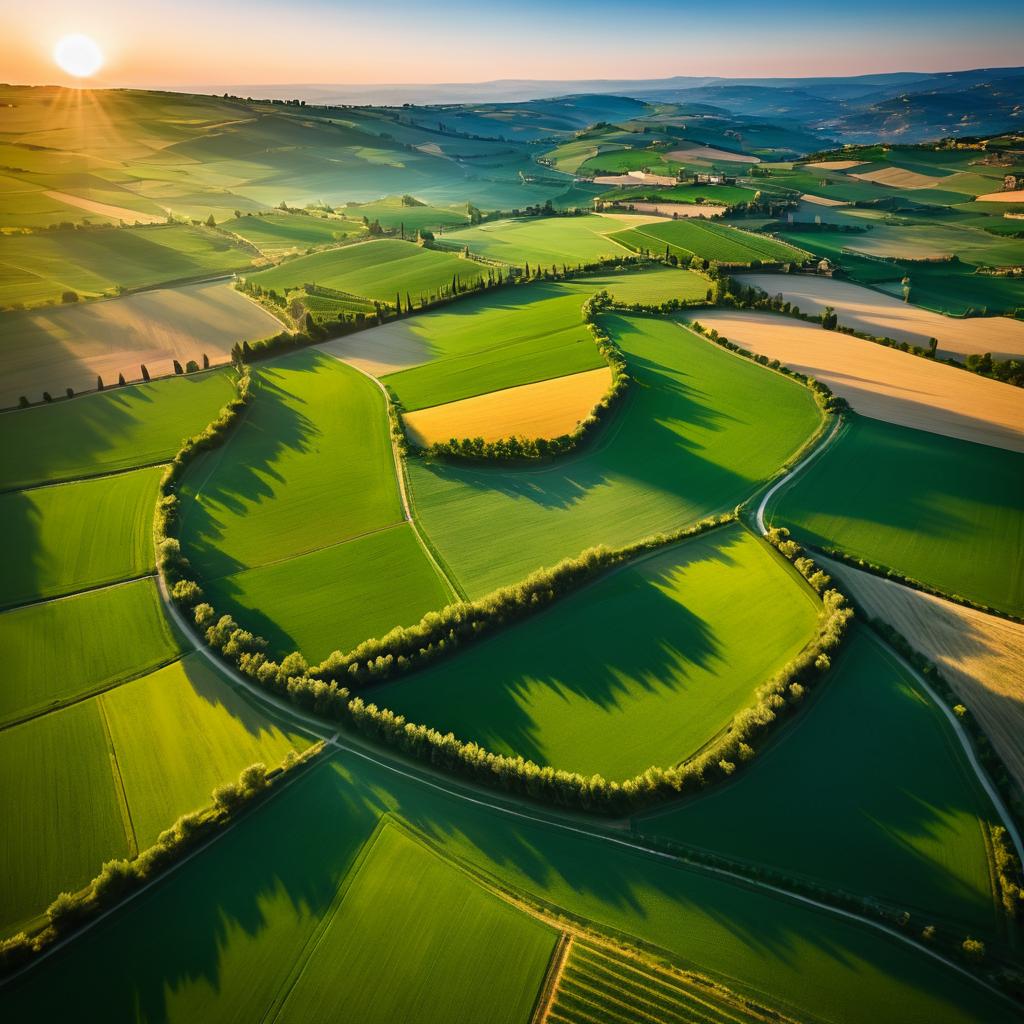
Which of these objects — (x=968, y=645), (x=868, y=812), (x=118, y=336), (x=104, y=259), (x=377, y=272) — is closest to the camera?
(x=868, y=812)

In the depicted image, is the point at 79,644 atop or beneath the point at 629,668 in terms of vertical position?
atop

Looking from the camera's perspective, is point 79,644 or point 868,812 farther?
point 79,644

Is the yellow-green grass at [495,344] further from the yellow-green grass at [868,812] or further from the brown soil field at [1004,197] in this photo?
the brown soil field at [1004,197]

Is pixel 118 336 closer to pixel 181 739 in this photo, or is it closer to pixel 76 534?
pixel 76 534

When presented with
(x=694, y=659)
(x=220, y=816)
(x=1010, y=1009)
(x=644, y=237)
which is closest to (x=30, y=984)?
(x=220, y=816)

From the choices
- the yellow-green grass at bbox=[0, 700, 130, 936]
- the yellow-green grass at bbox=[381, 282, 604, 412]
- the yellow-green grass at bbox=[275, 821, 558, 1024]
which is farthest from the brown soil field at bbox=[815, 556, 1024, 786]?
the yellow-green grass at bbox=[0, 700, 130, 936]

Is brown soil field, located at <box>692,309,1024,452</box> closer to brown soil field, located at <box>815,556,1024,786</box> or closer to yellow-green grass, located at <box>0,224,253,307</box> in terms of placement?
brown soil field, located at <box>815,556,1024,786</box>

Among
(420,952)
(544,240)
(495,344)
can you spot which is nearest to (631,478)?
(495,344)

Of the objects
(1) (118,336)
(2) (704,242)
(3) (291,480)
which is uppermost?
(2) (704,242)
